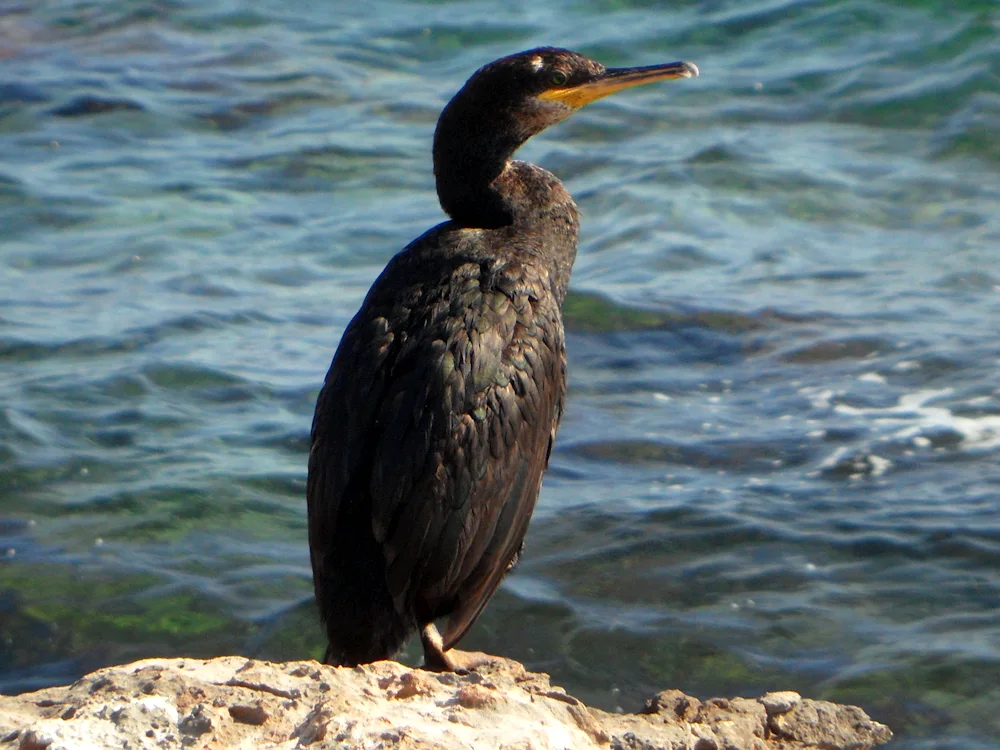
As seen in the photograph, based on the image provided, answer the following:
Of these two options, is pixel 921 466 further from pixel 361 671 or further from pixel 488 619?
pixel 361 671

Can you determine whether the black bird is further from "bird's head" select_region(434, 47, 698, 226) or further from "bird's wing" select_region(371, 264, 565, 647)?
"bird's head" select_region(434, 47, 698, 226)

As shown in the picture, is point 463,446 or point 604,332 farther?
point 604,332

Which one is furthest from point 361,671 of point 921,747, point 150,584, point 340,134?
point 340,134

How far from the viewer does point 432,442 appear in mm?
3961

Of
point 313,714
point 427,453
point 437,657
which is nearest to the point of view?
point 313,714

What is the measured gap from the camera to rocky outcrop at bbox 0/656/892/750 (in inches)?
120

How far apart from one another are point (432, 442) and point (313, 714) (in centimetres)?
101

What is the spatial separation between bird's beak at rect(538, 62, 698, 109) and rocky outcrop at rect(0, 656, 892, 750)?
2087 millimetres

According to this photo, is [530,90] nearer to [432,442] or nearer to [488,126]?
[488,126]

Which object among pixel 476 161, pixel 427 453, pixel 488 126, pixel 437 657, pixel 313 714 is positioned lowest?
pixel 437 657

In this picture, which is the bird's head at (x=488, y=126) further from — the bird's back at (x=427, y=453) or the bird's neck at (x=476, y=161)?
the bird's back at (x=427, y=453)

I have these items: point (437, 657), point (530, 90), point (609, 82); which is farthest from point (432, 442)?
point (609, 82)

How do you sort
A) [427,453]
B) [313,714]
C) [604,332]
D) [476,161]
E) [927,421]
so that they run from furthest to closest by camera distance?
[604,332] → [927,421] → [476,161] → [427,453] → [313,714]

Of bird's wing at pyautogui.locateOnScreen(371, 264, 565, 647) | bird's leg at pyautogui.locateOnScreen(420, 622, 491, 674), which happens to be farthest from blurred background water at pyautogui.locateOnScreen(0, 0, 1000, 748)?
bird's wing at pyautogui.locateOnScreen(371, 264, 565, 647)
